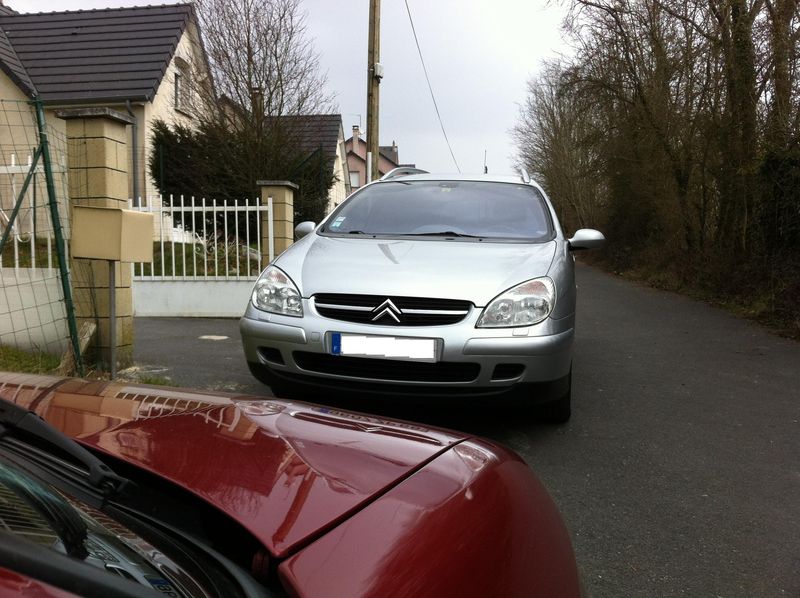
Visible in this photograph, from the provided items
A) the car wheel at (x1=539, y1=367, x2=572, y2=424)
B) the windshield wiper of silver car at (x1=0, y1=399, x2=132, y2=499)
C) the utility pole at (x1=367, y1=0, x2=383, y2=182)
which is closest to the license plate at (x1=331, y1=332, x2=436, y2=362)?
the car wheel at (x1=539, y1=367, x2=572, y2=424)

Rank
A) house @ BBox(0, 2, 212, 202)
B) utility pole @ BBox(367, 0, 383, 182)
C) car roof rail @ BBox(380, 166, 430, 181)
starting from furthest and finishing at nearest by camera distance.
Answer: house @ BBox(0, 2, 212, 202)
utility pole @ BBox(367, 0, 383, 182)
car roof rail @ BBox(380, 166, 430, 181)

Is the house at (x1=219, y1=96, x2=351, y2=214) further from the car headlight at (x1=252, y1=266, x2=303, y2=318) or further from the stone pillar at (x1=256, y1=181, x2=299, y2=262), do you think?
the car headlight at (x1=252, y1=266, x2=303, y2=318)

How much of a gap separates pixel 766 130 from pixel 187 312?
8706 mm

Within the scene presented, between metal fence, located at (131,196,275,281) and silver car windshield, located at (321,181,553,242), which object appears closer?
silver car windshield, located at (321,181,553,242)

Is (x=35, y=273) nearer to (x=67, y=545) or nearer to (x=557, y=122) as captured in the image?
(x=67, y=545)

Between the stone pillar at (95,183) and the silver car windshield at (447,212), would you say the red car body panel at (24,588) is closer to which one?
the silver car windshield at (447,212)

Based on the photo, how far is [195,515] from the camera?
3.88 feet

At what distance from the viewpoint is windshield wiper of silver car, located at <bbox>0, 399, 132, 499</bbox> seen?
112cm

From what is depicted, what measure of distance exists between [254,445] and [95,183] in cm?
436

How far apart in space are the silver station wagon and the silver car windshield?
0.41 meters

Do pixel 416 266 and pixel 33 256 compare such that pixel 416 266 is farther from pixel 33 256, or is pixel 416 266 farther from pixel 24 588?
pixel 33 256

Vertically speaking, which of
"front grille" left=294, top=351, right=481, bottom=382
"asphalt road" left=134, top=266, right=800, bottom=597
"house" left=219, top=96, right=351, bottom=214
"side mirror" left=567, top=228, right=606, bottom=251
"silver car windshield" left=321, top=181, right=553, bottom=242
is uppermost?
"house" left=219, top=96, right=351, bottom=214

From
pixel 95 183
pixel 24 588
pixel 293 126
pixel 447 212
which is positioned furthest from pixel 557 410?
pixel 293 126

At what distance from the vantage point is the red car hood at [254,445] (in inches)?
44.4
